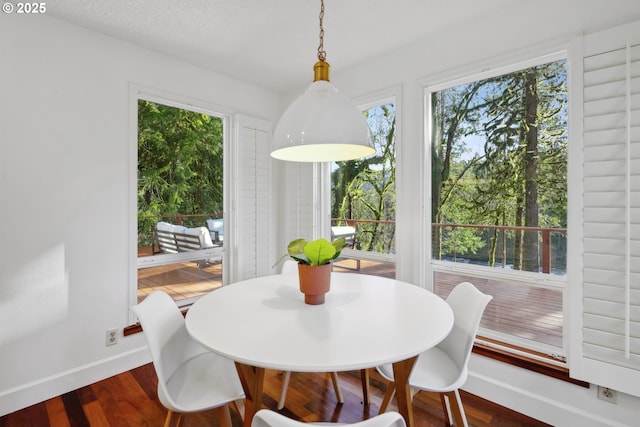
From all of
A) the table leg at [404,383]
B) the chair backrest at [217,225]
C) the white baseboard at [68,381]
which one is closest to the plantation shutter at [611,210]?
the table leg at [404,383]

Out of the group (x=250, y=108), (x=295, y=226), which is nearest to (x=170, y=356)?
(x=295, y=226)

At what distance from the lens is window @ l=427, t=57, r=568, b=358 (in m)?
1.96

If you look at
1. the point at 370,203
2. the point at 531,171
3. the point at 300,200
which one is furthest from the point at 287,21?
the point at 531,171

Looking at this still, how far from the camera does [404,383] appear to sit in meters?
1.29

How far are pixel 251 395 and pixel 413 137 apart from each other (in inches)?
80.1

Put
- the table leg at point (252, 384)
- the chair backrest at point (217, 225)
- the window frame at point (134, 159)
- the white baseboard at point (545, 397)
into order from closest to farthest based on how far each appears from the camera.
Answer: the table leg at point (252, 384)
the white baseboard at point (545, 397)
the window frame at point (134, 159)
the chair backrest at point (217, 225)

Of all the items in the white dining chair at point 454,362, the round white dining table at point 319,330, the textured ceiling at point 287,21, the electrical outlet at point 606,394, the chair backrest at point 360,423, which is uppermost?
the textured ceiling at point 287,21

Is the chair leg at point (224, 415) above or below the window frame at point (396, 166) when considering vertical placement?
below

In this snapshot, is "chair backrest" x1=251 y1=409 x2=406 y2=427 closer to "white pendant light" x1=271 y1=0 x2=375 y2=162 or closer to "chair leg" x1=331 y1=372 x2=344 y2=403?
"white pendant light" x1=271 y1=0 x2=375 y2=162

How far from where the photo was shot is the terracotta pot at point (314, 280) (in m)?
1.49

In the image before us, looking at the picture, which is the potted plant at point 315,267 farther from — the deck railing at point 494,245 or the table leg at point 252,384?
the deck railing at point 494,245

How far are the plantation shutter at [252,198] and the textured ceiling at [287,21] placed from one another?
0.77 metres

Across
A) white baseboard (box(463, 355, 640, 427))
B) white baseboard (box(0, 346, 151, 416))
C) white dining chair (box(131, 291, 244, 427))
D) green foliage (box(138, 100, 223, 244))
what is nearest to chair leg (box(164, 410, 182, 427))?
white dining chair (box(131, 291, 244, 427))

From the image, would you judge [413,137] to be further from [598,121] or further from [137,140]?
[137,140]
